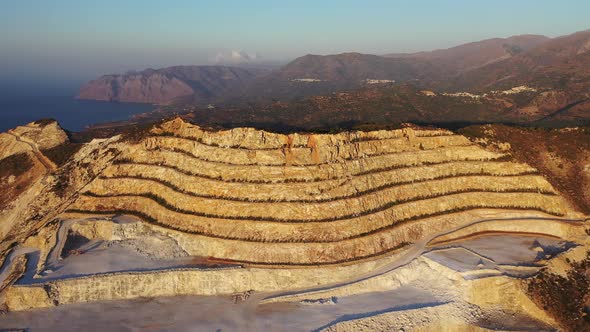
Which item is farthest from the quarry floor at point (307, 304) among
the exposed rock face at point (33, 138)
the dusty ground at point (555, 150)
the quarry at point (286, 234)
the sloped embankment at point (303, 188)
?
the exposed rock face at point (33, 138)

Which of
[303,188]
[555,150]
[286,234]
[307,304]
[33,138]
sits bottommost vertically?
[307,304]

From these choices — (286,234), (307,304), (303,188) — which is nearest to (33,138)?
(303,188)

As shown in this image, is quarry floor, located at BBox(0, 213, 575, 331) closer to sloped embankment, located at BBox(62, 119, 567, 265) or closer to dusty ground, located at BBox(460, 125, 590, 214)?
sloped embankment, located at BBox(62, 119, 567, 265)

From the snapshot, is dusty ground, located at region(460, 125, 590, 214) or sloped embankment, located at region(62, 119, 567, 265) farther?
dusty ground, located at region(460, 125, 590, 214)

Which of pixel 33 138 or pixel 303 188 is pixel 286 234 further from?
pixel 33 138

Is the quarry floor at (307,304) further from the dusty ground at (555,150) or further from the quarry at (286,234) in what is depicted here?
the dusty ground at (555,150)

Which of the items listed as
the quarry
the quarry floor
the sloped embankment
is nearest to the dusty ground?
the quarry

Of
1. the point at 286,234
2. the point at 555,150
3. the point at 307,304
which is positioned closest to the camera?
the point at 307,304

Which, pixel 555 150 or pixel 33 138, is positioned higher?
pixel 33 138

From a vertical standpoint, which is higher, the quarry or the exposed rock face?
the exposed rock face
